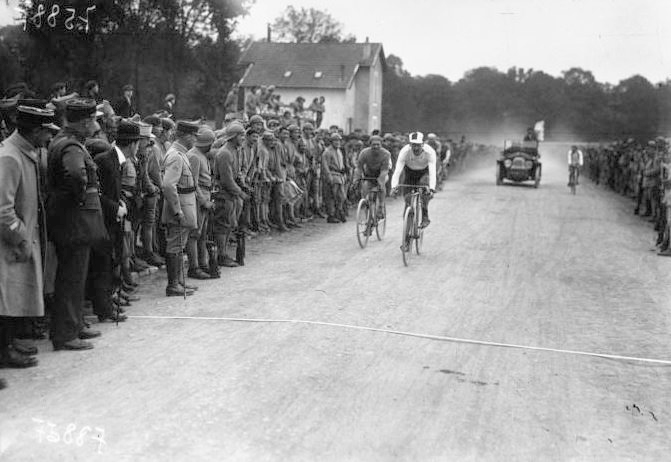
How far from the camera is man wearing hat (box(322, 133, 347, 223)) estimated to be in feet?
61.9

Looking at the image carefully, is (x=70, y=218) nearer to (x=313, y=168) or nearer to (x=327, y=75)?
(x=313, y=168)

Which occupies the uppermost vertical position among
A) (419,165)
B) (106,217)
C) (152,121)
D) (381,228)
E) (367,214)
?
(152,121)

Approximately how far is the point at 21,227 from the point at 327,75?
49.9 m

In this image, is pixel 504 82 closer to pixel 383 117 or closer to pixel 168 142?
pixel 383 117

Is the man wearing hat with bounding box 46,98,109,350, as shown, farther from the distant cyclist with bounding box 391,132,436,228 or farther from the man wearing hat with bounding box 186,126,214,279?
the distant cyclist with bounding box 391,132,436,228

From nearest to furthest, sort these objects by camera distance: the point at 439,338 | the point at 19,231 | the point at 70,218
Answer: the point at 19,231, the point at 70,218, the point at 439,338

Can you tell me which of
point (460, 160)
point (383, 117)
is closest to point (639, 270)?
point (460, 160)

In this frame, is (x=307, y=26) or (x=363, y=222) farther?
(x=307, y=26)

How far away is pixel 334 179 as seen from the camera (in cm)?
1889

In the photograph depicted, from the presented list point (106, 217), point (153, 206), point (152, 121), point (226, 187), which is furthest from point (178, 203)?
point (152, 121)

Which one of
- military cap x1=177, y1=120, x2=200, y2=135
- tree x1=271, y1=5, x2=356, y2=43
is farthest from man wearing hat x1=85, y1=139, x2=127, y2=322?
tree x1=271, y1=5, x2=356, y2=43

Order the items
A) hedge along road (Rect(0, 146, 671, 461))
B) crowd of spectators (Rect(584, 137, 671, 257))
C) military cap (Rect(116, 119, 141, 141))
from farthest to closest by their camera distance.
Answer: crowd of spectators (Rect(584, 137, 671, 257)) → military cap (Rect(116, 119, 141, 141)) → hedge along road (Rect(0, 146, 671, 461))

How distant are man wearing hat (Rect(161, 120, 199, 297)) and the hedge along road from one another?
40 cm

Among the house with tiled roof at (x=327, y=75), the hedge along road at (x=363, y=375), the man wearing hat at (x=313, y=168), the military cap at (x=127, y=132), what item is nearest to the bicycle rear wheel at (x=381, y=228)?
the hedge along road at (x=363, y=375)
